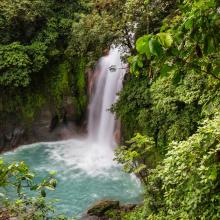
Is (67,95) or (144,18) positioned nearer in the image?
(144,18)

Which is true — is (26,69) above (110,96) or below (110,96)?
above

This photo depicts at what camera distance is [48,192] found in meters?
10.5

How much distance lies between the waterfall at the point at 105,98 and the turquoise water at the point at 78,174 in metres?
0.64

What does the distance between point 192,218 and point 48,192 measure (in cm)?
741

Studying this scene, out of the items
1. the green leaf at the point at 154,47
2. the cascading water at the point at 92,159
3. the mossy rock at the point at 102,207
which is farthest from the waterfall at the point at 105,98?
the green leaf at the point at 154,47

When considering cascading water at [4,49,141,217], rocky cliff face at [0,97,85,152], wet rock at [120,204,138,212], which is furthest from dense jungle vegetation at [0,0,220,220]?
wet rock at [120,204,138,212]

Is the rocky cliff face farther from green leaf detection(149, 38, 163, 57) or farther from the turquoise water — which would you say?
green leaf detection(149, 38, 163, 57)

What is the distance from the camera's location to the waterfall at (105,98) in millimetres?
13094

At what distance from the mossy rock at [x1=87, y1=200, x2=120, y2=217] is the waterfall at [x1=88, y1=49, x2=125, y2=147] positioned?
4.18m

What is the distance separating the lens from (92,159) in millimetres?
12375

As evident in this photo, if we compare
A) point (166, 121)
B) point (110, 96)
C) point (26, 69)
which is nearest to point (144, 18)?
point (166, 121)

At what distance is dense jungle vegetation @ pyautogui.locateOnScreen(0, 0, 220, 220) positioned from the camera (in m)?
2.31

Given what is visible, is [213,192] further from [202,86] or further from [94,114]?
[94,114]

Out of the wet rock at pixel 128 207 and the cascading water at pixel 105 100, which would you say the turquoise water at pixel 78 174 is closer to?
the cascading water at pixel 105 100
